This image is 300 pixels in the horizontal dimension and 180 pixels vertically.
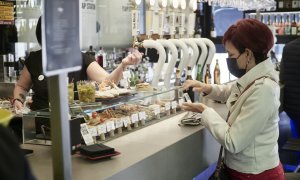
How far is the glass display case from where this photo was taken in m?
2.54

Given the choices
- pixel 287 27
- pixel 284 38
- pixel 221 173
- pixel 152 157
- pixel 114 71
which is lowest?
pixel 221 173

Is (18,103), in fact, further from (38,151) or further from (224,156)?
(224,156)

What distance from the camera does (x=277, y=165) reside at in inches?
97.8

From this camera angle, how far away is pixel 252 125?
7.44 feet

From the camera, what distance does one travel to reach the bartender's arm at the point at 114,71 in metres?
3.16

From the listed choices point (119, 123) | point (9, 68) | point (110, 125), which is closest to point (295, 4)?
point (9, 68)

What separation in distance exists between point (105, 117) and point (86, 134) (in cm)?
31

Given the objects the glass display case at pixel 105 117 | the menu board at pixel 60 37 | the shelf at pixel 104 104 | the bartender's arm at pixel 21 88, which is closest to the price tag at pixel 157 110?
the glass display case at pixel 105 117

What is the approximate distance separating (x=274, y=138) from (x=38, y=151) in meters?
1.39

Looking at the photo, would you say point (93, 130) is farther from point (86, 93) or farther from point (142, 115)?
point (142, 115)

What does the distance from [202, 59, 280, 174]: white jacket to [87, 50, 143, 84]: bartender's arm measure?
869 mm

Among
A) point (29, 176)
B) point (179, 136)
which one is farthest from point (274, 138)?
point (29, 176)

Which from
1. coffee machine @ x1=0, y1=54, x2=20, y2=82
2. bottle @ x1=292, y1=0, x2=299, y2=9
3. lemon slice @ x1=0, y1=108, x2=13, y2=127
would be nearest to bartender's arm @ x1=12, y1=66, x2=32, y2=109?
coffee machine @ x1=0, y1=54, x2=20, y2=82

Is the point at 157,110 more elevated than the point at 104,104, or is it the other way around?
the point at 104,104
